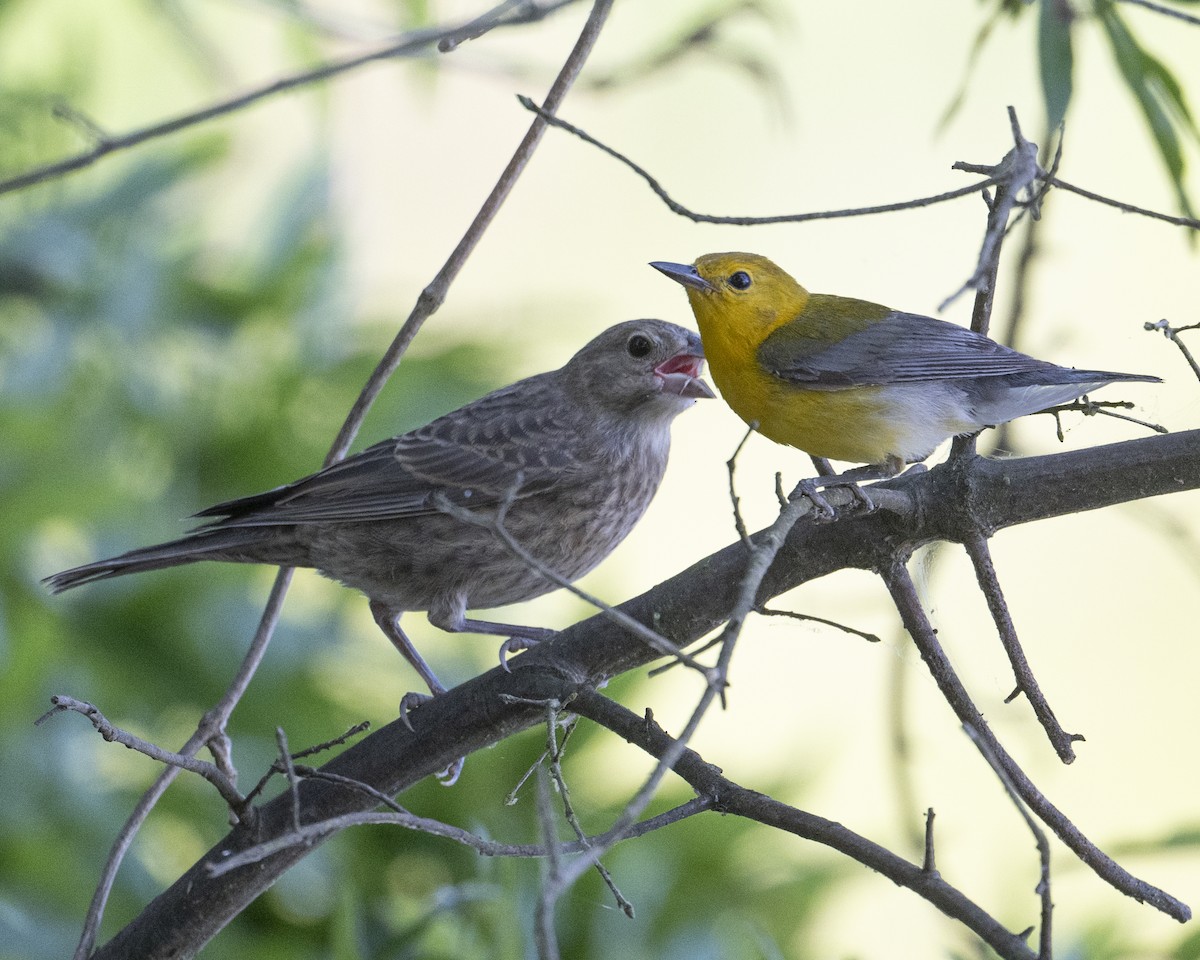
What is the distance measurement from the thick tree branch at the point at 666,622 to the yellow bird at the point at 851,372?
0.40 metres

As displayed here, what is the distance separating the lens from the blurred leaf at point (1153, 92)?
2033mm

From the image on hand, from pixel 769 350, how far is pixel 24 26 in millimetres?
3822

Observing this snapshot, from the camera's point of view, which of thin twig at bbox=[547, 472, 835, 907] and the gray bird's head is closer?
thin twig at bbox=[547, 472, 835, 907]

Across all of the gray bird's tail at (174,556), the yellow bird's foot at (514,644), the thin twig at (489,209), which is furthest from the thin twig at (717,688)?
the gray bird's tail at (174,556)

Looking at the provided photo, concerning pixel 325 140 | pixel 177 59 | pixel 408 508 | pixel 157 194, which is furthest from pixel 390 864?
pixel 177 59

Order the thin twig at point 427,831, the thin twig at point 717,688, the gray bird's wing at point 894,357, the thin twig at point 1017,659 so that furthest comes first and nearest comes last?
the gray bird's wing at point 894,357 → the thin twig at point 1017,659 → the thin twig at point 427,831 → the thin twig at point 717,688

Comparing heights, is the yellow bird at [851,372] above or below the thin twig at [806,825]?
above

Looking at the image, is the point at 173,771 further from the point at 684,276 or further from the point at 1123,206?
the point at 1123,206

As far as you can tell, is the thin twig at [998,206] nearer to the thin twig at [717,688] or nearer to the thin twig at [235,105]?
the thin twig at [717,688]

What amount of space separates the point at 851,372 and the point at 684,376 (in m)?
0.62

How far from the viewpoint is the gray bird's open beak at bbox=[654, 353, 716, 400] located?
8.75 feet

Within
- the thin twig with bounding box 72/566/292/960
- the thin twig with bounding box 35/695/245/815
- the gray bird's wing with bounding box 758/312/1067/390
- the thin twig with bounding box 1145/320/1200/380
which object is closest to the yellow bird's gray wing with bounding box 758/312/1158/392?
the gray bird's wing with bounding box 758/312/1067/390

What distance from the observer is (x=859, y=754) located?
Answer: 579 cm

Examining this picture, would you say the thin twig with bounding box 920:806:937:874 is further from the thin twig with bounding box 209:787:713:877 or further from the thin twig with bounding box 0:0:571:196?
the thin twig with bounding box 0:0:571:196
